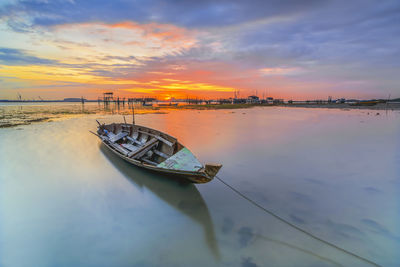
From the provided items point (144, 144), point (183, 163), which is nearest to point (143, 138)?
point (144, 144)

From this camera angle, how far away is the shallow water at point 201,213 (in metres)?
3.42

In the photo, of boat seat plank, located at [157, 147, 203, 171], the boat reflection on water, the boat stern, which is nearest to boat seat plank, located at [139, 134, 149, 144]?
the boat reflection on water

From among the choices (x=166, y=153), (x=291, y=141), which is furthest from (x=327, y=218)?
(x=291, y=141)

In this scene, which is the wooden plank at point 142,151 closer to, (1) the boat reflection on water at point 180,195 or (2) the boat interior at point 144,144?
(2) the boat interior at point 144,144

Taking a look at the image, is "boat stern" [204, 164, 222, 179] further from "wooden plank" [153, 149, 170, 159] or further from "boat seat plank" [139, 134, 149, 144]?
"boat seat plank" [139, 134, 149, 144]

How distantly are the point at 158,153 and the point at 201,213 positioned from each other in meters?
3.67

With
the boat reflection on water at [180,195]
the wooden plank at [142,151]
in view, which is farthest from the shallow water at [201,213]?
the wooden plank at [142,151]

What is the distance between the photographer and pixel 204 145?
10.8m

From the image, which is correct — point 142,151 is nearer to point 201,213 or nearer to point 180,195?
point 180,195

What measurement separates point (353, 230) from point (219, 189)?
10.4 ft

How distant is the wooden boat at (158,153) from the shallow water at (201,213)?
0.69 metres

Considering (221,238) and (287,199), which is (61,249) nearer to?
(221,238)

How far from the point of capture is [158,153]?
760cm

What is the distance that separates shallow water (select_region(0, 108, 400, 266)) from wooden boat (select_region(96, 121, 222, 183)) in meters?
0.69
